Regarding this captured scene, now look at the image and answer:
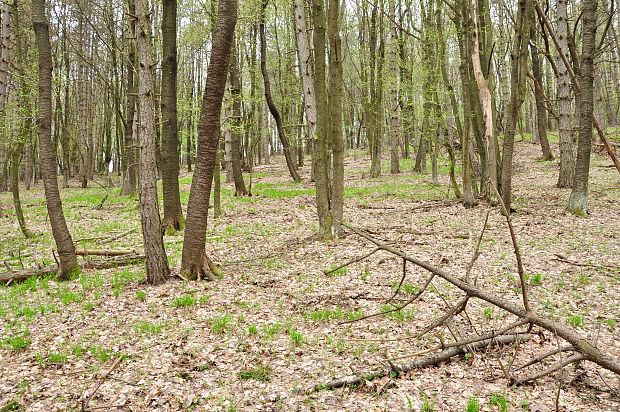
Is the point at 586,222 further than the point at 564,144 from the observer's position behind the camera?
No

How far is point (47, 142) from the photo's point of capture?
811 cm

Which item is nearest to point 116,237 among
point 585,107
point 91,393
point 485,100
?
point 91,393

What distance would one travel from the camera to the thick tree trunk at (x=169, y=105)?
448 inches

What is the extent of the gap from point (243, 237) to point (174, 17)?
6.47 metres

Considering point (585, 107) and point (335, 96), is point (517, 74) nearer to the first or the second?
point (585, 107)

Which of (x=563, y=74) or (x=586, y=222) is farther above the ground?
(x=563, y=74)

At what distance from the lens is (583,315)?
5.91m

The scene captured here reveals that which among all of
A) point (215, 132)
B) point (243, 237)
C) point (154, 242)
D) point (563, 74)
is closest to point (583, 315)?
point (215, 132)

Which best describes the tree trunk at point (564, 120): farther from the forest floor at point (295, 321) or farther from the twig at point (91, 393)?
the twig at point (91, 393)

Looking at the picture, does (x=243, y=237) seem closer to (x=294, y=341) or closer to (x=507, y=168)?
(x=294, y=341)

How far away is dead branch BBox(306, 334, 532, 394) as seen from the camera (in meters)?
4.55

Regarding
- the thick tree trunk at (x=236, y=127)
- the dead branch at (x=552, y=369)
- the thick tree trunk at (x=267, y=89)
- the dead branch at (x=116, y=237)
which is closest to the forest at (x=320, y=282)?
the dead branch at (x=552, y=369)

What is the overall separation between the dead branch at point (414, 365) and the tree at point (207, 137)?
14.1ft

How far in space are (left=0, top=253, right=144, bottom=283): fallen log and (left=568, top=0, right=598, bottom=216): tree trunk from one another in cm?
1102
